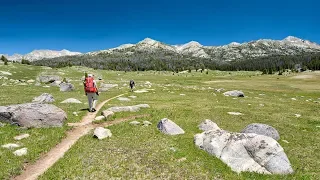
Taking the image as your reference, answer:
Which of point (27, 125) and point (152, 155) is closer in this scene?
point (152, 155)

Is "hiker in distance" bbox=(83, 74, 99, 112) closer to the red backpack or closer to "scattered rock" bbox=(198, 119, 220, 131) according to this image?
the red backpack

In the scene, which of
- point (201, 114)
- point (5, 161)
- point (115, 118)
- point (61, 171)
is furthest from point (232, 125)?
point (5, 161)

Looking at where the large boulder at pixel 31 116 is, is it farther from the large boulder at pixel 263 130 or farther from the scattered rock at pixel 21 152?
the large boulder at pixel 263 130

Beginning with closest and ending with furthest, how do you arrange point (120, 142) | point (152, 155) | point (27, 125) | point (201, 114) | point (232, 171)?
point (232, 171), point (152, 155), point (120, 142), point (27, 125), point (201, 114)

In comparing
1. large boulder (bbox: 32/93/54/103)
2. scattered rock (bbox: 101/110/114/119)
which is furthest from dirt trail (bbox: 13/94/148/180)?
large boulder (bbox: 32/93/54/103)

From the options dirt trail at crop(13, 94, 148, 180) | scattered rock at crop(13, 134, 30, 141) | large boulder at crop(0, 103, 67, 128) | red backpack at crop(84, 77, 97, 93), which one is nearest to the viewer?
dirt trail at crop(13, 94, 148, 180)

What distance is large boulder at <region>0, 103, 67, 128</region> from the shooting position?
24.5 metres

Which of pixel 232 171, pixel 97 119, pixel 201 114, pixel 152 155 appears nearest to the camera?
pixel 232 171

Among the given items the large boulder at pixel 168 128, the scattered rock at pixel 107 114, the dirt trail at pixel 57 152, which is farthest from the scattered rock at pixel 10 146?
the scattered rock at pixel 107 114

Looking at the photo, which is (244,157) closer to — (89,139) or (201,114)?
(89,139)

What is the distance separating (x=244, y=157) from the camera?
60.2ft

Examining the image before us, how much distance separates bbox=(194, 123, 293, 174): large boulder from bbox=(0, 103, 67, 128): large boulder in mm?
13422

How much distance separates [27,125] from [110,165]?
10882 millimetres

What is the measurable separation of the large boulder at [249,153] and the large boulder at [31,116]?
13.4 meters
